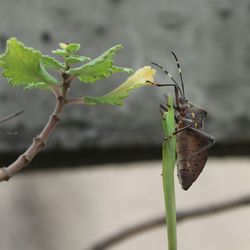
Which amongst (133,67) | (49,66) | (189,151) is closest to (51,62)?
(49,66)

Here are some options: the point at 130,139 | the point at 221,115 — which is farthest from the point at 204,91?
the point at 130,139

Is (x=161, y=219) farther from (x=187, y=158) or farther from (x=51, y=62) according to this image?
(x=51, y=62)

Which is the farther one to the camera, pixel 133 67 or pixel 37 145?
pixel 133 67

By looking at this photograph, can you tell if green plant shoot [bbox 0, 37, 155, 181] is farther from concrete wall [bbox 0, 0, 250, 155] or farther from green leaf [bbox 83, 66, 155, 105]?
concrete wall [bbox 0, 0, 250, 155]

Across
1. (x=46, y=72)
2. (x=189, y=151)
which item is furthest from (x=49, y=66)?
(x=189, y=151)

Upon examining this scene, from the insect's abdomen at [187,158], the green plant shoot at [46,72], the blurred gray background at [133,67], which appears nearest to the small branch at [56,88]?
the green plant shoot at [46,72]

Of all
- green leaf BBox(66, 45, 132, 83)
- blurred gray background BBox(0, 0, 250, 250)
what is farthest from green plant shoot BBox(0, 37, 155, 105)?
blurred gray background BBox(0, 0, 250, 250)

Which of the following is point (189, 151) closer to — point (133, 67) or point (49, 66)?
point (49, 66)

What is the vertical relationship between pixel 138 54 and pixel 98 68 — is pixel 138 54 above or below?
above
